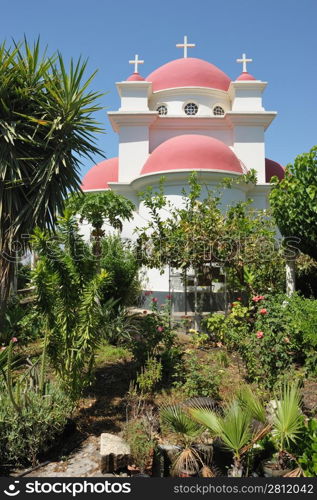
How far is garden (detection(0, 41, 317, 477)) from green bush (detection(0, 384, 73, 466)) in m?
0.02

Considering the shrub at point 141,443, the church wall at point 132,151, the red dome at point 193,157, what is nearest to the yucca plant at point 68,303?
the shrub at point 141,443

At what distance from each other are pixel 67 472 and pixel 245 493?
200cm

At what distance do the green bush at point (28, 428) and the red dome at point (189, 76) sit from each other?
20.1 meters

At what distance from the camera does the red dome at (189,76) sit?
70.6 feet

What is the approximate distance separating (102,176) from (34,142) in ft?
51.6

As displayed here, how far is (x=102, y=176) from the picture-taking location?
73.9 feet

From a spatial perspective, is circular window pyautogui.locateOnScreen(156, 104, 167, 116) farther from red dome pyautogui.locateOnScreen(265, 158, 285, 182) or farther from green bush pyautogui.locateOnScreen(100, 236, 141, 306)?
green bush pyautogui.locateOnScreen(100, 236, 141, 306)

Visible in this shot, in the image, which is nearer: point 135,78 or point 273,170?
point 135,78

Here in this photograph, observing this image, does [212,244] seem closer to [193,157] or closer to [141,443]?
[141,443]

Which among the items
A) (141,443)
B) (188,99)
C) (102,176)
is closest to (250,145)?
(188,99)

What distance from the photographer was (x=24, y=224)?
7.26 meters

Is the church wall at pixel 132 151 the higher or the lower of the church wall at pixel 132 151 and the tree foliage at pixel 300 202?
the higher

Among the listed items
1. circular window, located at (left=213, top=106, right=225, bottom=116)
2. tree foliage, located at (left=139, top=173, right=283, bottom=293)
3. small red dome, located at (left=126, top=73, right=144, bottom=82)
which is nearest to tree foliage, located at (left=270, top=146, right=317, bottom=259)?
tree foliage, located at (left=139, top=173, right=283, bottom=293)

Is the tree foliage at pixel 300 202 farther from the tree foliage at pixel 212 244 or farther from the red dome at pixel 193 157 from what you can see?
the red dome at pixel 193 157
